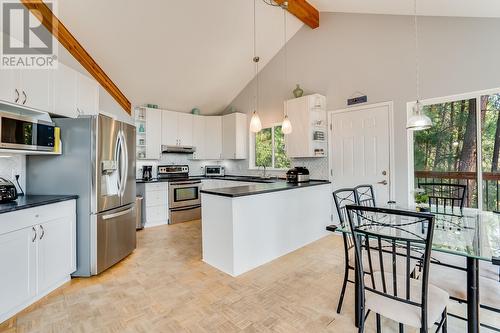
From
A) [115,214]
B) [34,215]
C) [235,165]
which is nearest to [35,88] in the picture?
[34,215]

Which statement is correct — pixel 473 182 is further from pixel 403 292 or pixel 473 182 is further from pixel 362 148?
pixel 403 292

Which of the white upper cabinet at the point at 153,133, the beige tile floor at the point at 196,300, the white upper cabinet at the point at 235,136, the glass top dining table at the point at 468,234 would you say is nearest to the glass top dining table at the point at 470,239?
the glass top dining table at the point at 468,234

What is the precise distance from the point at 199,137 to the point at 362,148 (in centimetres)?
364

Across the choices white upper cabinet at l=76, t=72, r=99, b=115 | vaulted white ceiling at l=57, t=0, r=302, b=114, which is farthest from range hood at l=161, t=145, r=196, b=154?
white upper cabinet at l=76, t=72, r=99, b=115

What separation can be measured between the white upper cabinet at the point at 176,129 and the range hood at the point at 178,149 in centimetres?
7

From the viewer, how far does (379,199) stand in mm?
3861

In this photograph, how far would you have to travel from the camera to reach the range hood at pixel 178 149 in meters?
5.42

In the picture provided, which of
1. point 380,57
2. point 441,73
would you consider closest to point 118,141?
point 380,57

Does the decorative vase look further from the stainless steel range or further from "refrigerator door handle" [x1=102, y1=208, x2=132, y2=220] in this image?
"refrigerator door handle" [x1=102, y1=208, x2=132, y2=220]

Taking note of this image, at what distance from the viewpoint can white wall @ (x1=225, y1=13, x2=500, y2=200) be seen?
A: 298 centimetres

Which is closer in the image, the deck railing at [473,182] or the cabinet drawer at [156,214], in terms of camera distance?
the deck railing at [473,182]

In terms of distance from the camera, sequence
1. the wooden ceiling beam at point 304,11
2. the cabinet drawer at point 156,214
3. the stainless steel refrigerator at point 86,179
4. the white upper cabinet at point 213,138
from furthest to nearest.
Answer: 1. the white upper cabinet at point 213,138
2. the cabinet drawer at point 156,214
3. the wooden ceiling beam at point 304,11
4. the stainless steel refrigerator at point 86,179

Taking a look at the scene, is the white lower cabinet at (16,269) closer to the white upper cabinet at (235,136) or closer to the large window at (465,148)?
the white upper cabinet at (235,136)

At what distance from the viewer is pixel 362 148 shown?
406 cm
